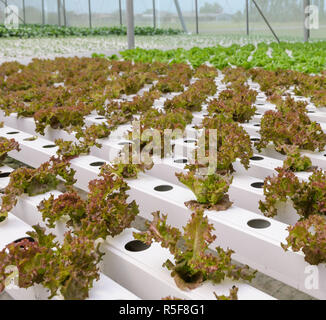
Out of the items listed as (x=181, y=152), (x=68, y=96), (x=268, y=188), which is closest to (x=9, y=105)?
(x=68, y=96)

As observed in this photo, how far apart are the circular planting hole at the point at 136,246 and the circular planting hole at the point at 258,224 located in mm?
567

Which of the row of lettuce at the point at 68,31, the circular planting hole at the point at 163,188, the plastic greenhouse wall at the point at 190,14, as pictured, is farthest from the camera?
the row of lettuce at the point at 68,31

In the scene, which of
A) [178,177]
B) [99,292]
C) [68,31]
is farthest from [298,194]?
[68,31]

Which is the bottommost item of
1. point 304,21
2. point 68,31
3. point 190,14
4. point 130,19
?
point 130,19

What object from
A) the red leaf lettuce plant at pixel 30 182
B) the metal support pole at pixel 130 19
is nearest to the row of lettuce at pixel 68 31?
the metal support pole at pixel 130 19

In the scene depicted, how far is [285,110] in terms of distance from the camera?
4.07m

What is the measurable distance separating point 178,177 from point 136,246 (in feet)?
1.82

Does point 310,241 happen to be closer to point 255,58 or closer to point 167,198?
point 167,198

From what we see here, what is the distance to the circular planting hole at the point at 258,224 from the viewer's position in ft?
7.41

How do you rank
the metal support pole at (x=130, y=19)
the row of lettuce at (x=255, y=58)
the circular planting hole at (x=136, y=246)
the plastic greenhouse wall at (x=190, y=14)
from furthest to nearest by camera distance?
the plastic greenhouse wall at (x=190, y=14) → the metal support pole at (x=130, y=19) → the row of lettuce at (x=255, y=58) → the circular planting hole at (x=136, y=246)

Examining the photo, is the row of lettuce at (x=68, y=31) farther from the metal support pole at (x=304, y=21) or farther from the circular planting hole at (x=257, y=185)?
the circular planting hole at (x=257, y=185)

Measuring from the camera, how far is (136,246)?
2.19 metres

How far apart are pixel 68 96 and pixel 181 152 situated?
2388 millimetres

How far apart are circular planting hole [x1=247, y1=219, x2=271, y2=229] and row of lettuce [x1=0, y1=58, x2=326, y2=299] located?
15 cm
